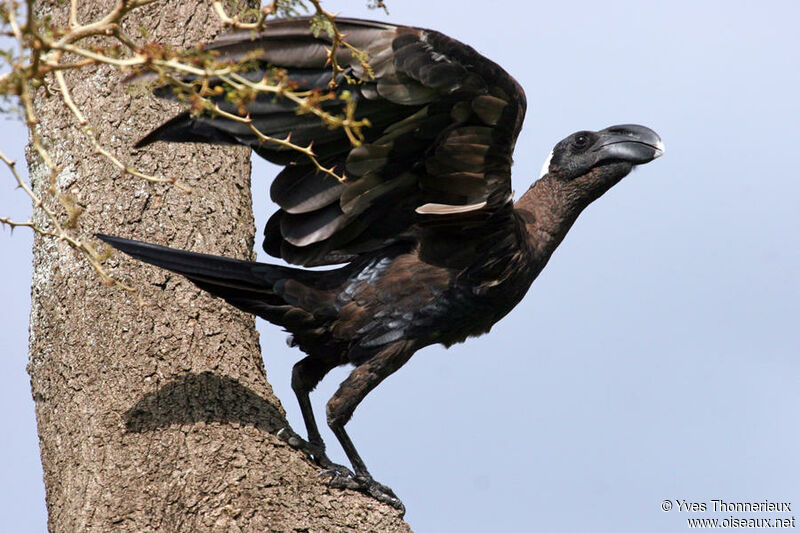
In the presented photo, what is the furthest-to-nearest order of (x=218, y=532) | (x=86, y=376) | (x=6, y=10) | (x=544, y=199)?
(x=544, y=199)
(x=86, y=376)
(x=218, y=532)
(x=6, y=10)

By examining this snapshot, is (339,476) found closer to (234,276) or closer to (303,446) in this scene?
(303,446)

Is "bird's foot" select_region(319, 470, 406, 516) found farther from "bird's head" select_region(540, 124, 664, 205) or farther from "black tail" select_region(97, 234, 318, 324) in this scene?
"bird's head" select_region(540, 124, 664, 205)

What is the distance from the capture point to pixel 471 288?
3604 millimetres

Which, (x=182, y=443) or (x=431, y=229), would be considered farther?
(x=431, y=229)

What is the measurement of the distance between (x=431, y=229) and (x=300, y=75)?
0.83 meters

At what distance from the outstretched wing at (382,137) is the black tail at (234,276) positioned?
172 millimetres

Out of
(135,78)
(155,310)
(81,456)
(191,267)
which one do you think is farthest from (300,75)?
(81,456)

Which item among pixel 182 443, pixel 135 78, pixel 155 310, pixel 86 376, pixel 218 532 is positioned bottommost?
pixel 218 532

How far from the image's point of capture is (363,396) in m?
3.49

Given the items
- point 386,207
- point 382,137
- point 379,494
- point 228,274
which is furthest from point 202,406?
point 382,137

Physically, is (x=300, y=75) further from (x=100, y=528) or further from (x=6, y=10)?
(x=100, y=528)

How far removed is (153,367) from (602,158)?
6.55 ft

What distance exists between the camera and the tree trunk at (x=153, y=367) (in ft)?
9.74

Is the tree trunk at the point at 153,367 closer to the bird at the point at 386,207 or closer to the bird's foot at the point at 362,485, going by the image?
the bird's foot at the point at 362,485
